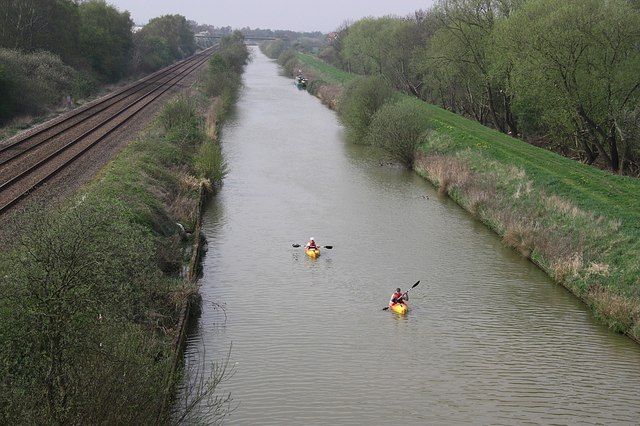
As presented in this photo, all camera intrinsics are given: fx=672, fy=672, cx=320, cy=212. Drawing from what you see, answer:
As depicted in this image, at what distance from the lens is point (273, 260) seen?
24328mm

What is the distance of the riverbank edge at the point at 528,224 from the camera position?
1930cm

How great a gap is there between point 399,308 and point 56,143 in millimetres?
23713

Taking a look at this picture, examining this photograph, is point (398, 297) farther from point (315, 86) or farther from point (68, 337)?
point (315, 86)

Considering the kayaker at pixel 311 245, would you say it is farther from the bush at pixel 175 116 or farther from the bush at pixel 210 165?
the bush at pixel 175 116

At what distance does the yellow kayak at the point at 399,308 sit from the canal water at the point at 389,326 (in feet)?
0.75

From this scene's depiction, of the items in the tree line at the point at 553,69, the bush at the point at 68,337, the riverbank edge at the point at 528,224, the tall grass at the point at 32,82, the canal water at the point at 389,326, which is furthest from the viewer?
the tall grass at the point at 32,82

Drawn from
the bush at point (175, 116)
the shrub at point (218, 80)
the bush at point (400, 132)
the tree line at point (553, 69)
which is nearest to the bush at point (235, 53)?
the shrub at point (218, 80)

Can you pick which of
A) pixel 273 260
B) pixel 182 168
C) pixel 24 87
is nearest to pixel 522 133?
pixel 182 168

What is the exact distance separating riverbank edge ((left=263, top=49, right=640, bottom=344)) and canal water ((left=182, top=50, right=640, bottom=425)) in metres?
0.44

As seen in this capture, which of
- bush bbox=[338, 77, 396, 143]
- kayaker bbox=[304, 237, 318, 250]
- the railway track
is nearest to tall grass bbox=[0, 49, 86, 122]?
the railway track

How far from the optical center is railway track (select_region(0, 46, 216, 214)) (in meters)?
26.4

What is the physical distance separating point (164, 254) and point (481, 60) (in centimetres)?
3499

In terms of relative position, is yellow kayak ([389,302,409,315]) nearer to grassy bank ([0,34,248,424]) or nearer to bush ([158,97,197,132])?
grassy bank ([0,34,248,424])

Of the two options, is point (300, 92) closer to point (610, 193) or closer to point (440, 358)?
point (610, 193)
